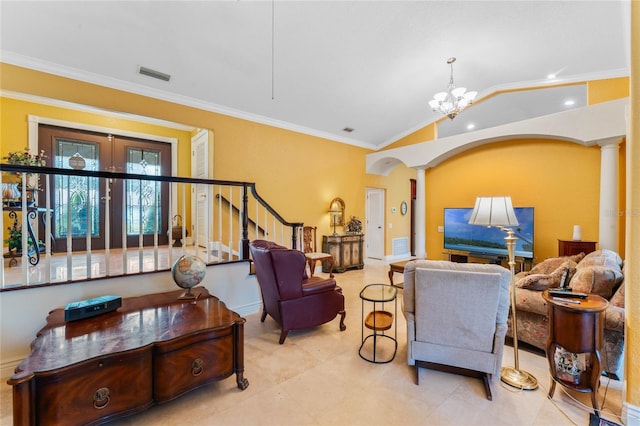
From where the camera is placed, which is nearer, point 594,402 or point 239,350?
point 594,402

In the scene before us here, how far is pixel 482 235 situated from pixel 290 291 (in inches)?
175

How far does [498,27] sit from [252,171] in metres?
4.53

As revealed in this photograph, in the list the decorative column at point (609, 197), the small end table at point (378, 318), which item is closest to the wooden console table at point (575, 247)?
the decorative column at point (609, 197)

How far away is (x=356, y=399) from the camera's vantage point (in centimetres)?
199

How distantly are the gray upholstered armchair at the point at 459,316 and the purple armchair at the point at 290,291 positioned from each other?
1.05 metres

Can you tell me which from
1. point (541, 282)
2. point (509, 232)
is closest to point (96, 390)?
point (509, 232)

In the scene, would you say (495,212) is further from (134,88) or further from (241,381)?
(134,88)

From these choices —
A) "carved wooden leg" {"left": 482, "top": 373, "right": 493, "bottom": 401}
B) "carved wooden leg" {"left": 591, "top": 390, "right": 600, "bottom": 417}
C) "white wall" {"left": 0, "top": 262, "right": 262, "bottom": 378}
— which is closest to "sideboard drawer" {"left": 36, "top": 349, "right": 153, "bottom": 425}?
"white wall" {"left": 0, "top": 262, "right": 262, "bottom": 378}

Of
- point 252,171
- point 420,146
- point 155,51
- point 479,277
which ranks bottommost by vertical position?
point 479,277

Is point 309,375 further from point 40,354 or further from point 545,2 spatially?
point 545,2

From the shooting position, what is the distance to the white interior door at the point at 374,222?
25.8 ft

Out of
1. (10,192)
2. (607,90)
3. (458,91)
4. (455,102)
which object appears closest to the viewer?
(10,192)

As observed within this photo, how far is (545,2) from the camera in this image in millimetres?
3375

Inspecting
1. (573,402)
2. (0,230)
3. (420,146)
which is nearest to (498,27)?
(420,146)
